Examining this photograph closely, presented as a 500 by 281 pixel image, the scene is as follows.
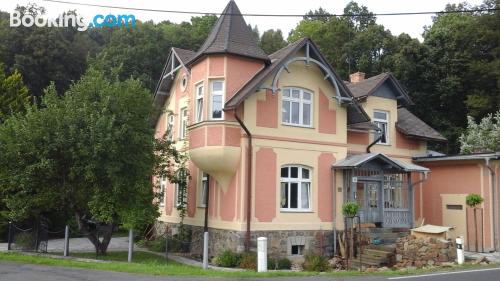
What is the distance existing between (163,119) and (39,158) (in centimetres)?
1025

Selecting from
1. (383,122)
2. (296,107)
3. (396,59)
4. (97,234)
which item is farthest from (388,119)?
(396,59)

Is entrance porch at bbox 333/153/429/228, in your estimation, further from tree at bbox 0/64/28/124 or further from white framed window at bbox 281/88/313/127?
tree at bbox 0/64/28/124

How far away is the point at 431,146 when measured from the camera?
134 feet

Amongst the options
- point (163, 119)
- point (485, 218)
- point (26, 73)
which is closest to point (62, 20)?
point (26, 73)

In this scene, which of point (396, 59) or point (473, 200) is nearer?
point (473, 200)

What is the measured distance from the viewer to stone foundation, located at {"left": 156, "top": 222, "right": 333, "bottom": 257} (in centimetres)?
1793

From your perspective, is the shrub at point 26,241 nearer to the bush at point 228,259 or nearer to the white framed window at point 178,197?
the white framed window at point 178,197

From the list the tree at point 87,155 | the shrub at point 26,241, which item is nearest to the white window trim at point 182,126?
the tree at point 87,155

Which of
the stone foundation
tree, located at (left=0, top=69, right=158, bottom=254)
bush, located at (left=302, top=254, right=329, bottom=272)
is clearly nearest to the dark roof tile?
the stone foundation

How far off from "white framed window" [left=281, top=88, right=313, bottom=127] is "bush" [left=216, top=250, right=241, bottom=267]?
554 centimetres

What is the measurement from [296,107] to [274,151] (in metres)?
2.18

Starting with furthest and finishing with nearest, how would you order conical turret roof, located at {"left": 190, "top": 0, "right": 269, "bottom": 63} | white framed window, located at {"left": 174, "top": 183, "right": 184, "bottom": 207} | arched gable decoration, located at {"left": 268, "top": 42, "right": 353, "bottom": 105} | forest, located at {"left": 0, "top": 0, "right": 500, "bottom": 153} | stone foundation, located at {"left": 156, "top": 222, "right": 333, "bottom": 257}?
1. forest, located at {"left": 0, "top": 0, "right": 500, "bottom": 153}
2. white framed window, located at {"left": 174, "top": 183, "right": 184, "bottom": 207}
3. conical turret roof, located at {"left": 190, "top": 0, "right": 269, "bottom": 63}
4. arched gable decoration, located at {"left": 268, "top": 42, "right": 353, "bottom": 105}
5. stone foundation, located at {"left": 156, "top": 222, "right": 333, "bottom": 257}

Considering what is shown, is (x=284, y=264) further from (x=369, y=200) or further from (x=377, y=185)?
(x=377, y=185)

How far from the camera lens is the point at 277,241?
723 inches
